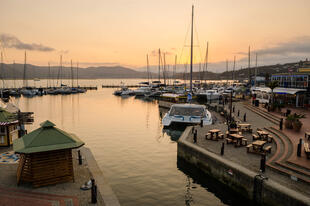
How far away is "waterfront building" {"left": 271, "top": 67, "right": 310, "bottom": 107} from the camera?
2969 centimetres

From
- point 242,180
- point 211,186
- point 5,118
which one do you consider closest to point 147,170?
point 211,186

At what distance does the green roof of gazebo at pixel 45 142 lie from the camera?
10492 mm

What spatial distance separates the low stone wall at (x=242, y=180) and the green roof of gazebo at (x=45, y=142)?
8232 mm

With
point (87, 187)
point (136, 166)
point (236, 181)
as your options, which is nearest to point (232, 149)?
point (236, 181)

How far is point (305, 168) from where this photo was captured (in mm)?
11297

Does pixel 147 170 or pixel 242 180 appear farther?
pixel 147 170

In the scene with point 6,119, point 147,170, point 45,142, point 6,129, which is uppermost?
point 6,119

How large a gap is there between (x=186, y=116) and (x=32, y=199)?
21.9 meters

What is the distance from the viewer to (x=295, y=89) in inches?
1211

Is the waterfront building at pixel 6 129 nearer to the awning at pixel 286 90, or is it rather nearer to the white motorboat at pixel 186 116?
the white motorboat at pixel 186 116

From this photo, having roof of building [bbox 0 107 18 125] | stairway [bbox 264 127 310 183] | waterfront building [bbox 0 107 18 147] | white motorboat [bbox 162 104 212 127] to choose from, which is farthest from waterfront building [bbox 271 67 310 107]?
waterfront building [bbox 0 107 18 147]

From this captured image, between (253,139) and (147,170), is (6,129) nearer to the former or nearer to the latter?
(147,170)

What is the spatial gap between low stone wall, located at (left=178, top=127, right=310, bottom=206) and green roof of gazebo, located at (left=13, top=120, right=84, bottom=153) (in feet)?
27.0

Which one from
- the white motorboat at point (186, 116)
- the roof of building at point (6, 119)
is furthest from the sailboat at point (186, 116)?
the roof of building at point (6, 119)
